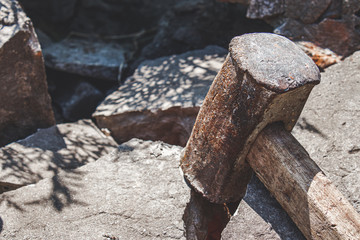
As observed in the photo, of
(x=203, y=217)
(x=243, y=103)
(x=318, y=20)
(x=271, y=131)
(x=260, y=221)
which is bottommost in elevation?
(x=203, y=217)

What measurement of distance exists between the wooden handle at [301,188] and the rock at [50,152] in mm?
1677

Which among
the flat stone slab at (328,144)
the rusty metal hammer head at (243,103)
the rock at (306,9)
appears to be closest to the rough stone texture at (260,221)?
the flat stone slab at (328,144)

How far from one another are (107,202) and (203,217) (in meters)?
0.75

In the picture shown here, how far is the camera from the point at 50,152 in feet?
10.4

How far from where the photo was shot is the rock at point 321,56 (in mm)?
3361

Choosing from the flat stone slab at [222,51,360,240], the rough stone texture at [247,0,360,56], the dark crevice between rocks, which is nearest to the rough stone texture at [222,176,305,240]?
the flat stone slab at [222,51,360,240]

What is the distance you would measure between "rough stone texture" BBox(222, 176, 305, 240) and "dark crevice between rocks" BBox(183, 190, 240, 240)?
28 cm

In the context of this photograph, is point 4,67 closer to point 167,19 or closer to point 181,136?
point 181,136

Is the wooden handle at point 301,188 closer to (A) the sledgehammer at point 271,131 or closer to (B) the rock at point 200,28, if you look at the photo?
(A) the sledgehammer at point 271,131

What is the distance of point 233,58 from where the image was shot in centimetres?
202

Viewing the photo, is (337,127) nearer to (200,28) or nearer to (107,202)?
(107,202)

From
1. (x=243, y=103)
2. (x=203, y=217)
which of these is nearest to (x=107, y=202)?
(x=203, y=217)

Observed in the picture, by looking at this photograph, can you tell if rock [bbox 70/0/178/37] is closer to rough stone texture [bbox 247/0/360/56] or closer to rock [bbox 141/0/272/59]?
rock [bbox 141/0/272/59]

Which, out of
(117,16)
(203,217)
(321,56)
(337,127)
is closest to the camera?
(203,217)
